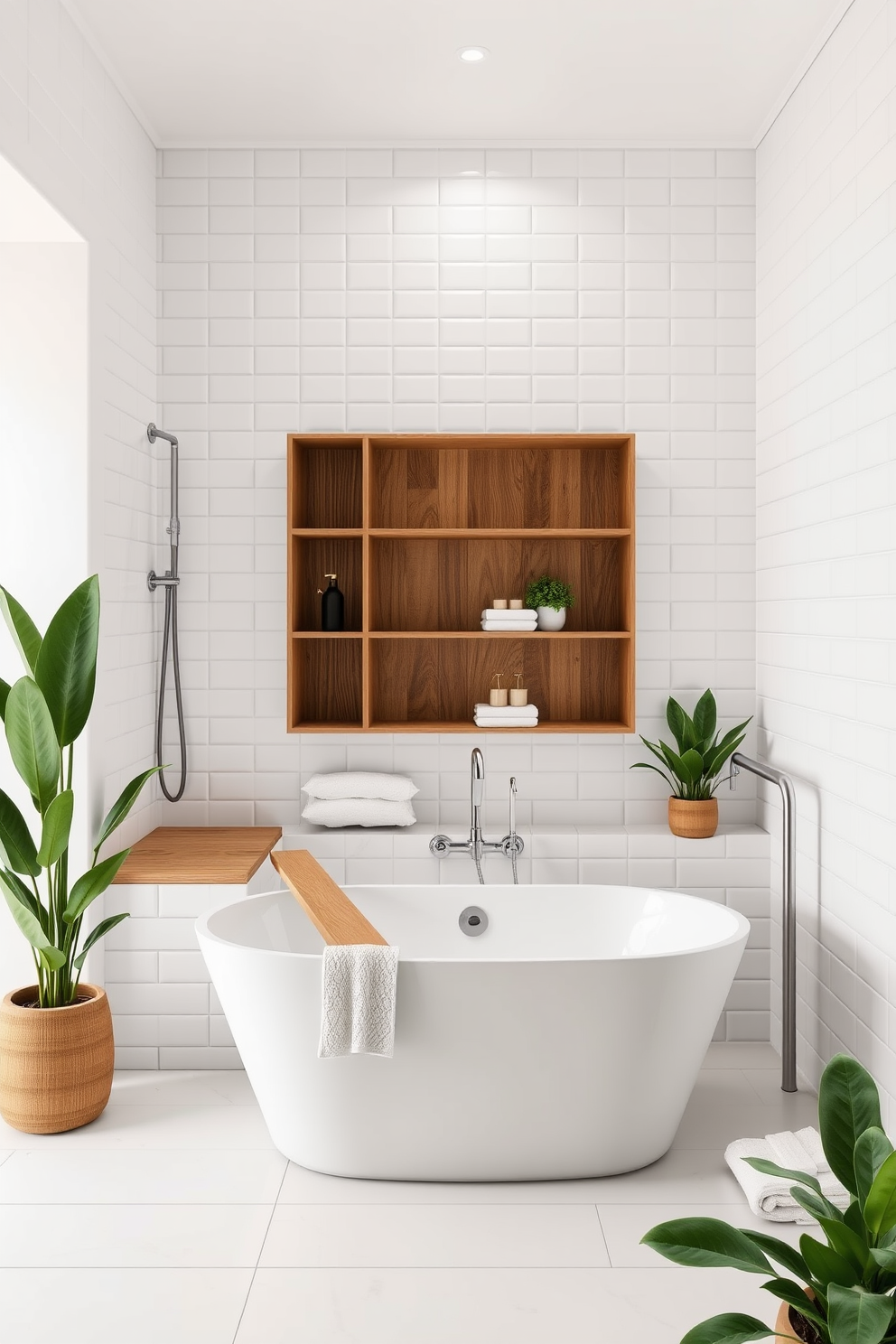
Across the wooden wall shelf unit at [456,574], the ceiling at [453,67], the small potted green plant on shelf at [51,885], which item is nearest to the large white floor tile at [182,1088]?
the small potted green plant on shelf at [51,885]

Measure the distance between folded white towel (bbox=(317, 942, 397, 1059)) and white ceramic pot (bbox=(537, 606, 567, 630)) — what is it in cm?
148

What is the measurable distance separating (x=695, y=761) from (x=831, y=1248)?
2.17 meters

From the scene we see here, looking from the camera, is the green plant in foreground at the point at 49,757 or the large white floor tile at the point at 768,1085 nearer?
the green plant in foreground at the point at 49,757

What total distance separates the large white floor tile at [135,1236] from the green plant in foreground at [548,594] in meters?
2.00

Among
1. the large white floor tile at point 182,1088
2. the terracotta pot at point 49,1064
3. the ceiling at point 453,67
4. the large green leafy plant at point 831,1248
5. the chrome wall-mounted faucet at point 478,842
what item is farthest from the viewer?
the chrome wall-mounted faucet at point 478,842

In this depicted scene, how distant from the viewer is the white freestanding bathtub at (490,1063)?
2.48 metres

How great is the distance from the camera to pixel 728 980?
266cm

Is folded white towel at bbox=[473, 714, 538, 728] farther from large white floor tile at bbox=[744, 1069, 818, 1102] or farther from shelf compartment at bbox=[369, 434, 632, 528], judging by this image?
large white floor tile at bbox=[744, 1069, 818, 1102]

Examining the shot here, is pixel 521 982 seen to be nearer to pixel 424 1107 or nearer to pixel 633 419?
pixel 424 1107

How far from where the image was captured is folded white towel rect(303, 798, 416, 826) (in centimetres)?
350

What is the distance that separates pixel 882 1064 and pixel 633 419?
2189 millimetres

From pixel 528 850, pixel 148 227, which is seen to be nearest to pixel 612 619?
pixel 528 850

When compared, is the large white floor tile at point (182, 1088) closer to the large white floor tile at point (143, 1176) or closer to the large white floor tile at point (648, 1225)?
the large white floor tile at point (143, 1176)

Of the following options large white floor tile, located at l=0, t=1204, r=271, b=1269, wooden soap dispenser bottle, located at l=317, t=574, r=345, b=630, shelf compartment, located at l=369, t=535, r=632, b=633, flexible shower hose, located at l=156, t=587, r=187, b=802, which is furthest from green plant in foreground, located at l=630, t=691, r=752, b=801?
large white floor tile, located at l=0, t=1204, r=271, b=1269
